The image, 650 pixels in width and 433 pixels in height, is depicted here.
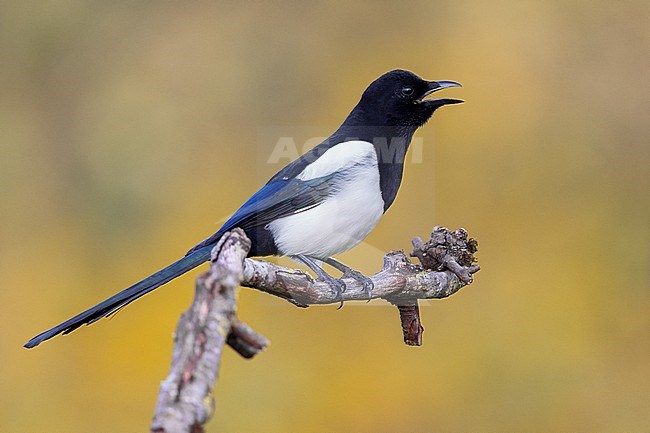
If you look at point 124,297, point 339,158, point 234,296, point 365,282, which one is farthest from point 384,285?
point 234,296

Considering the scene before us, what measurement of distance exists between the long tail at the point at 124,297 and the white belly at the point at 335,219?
0.22 metres

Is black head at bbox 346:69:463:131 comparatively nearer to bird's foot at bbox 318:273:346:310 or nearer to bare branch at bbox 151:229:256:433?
bird's foot at bbox 318:273:346:310

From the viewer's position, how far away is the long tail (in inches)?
48.7

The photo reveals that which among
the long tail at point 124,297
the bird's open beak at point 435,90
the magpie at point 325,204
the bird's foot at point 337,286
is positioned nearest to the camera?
the long tail at point 124,297

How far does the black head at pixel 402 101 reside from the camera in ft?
6.11

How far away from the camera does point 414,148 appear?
214 centimetres

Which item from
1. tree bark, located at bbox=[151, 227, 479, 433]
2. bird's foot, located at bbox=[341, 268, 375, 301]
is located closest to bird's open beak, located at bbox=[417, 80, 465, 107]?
tree bark, located at bbox=[151, 227, 479, 433]

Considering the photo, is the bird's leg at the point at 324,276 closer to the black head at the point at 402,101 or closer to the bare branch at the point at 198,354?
the black head at the point at 402,101

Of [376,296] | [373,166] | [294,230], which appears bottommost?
[376,296]

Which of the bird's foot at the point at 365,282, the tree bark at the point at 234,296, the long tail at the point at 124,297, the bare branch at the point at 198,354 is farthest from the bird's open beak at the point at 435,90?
the bare branch at the point at 198,354

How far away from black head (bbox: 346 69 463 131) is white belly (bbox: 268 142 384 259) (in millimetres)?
191

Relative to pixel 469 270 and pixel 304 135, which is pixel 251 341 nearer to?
pixel 469 270

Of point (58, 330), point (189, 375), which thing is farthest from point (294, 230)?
point (189, 375)

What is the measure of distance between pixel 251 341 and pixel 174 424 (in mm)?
166
